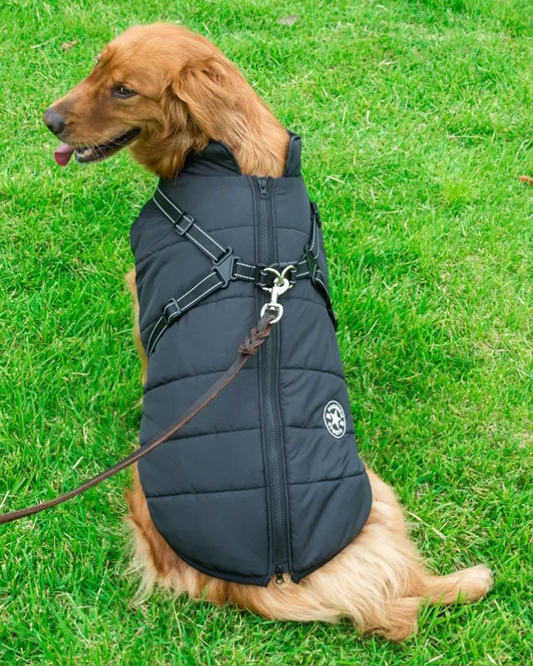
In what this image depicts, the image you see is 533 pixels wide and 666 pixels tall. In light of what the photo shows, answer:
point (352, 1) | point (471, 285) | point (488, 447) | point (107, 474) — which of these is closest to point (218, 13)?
point (352, 1)

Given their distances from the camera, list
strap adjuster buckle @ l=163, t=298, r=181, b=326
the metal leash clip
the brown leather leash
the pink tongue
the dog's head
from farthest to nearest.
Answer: the pink tongue
the dog's head
strap adjuster buckle @ l=163, t=298, r=181, b=326
the metal leash clip
the brown leather leash

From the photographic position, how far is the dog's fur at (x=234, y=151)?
190cm

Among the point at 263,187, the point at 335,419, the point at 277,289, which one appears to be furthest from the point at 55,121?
the point at 335,419

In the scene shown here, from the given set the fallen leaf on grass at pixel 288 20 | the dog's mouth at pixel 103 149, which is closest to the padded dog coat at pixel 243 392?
the dog's mouth at pixel 103 149

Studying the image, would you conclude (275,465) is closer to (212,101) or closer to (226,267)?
(226,267)

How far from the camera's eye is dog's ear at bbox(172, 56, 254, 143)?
2020 mm

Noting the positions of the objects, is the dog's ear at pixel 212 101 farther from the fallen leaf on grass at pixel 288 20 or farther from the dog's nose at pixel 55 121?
the fallen leaf on grass at pixel 288 20

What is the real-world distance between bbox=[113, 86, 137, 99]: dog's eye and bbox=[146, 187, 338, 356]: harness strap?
353mm

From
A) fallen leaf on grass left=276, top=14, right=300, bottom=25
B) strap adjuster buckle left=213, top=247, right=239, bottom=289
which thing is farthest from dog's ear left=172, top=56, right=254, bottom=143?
fallen leaf on grass left=276, top=14, right=300, bottom=25

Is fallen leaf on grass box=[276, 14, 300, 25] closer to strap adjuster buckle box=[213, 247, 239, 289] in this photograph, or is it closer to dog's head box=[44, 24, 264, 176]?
dog's head box=[44, 24, 264, 176]

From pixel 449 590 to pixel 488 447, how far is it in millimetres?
719

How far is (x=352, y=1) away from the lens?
4801mm

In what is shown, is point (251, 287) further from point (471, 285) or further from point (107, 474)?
point (471, 285)

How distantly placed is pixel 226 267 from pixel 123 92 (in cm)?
71
